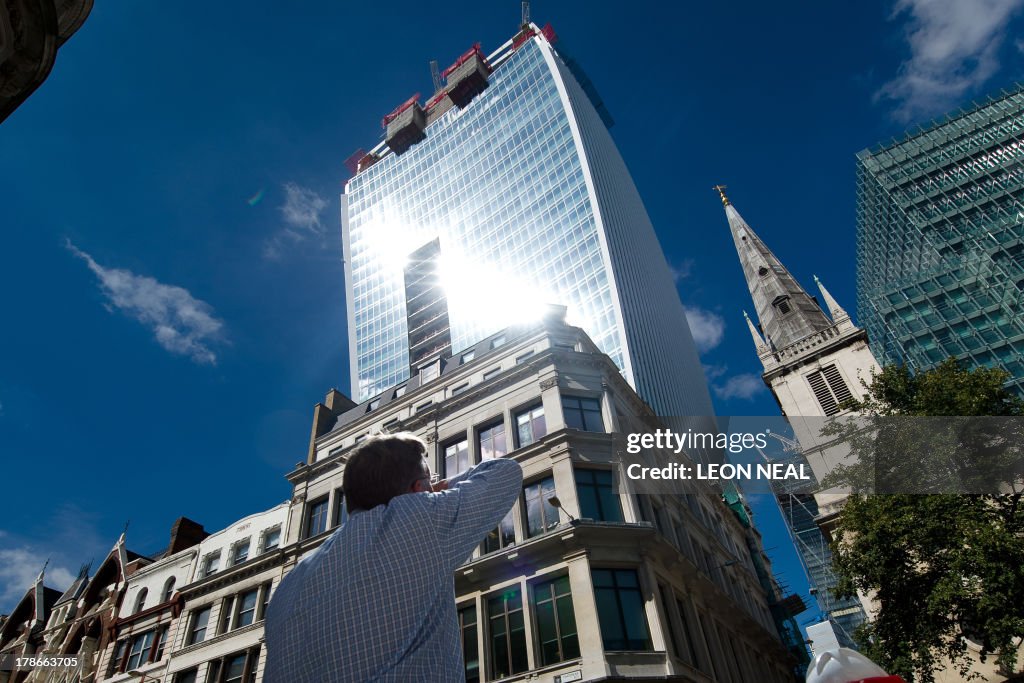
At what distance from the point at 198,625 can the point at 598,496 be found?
820 inches

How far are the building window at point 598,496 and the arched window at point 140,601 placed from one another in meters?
26.0

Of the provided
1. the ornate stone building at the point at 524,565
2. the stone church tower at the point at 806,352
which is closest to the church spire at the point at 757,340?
the stone church tower at the point at 806,352

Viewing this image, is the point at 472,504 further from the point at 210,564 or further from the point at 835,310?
the point at 835,310

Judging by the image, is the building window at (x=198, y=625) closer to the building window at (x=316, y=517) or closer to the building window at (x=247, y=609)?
the building window at (x=247, y=609)

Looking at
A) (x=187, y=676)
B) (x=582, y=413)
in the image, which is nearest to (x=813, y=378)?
(x=582, y=413)

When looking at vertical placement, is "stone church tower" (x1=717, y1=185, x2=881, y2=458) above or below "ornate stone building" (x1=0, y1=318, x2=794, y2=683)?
above

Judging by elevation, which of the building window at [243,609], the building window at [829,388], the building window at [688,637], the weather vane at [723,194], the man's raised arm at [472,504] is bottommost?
the man's raised arm at [472,504]

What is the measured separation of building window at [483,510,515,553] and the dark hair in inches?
684

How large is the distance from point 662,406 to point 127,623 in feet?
168

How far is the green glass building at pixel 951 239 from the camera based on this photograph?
140 feet

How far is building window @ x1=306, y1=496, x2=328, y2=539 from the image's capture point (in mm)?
26156

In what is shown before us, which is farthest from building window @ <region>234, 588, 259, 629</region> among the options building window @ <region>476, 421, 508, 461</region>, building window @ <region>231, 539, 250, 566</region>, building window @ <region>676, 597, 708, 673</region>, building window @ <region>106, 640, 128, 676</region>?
building window @ <region>676, 597, 708, 673</region>

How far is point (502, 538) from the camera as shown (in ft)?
66.8

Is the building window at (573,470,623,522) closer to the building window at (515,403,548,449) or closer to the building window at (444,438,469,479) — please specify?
the building window at (515,403,548,449)
